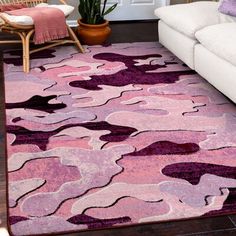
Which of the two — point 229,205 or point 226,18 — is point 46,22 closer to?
point 226,18

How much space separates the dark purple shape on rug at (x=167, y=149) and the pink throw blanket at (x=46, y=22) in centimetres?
155

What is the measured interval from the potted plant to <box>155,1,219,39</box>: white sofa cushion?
0.57m

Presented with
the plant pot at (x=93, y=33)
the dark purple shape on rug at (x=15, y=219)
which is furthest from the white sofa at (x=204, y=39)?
the dark purple shape on rug at (x=15, y=219)

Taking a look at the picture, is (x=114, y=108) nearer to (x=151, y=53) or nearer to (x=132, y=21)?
(x=151, y=53)

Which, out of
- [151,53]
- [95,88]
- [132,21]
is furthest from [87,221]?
[132,21]

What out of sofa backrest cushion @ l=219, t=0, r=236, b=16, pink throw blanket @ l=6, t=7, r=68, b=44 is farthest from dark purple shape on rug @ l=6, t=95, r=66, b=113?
sofa backrest cushion @ l=219, t=0, r=236, b=16

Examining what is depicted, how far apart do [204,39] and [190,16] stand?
42cm

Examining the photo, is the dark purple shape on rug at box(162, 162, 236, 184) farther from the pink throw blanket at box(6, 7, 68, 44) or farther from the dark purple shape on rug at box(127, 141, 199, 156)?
the pink throw blanket at box(6, 7, 68, 44)

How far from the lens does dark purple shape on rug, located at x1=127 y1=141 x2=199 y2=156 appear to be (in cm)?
247

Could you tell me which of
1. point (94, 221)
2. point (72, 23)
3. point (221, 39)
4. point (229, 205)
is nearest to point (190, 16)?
point (221, 39)

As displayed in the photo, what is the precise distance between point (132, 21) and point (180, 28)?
151 cm

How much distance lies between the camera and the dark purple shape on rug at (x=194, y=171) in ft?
7.43

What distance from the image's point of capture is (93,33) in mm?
4133

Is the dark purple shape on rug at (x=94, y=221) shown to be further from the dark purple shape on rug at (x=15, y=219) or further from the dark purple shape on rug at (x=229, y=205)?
the dark purple shape on rug at (x=229, y=205)
